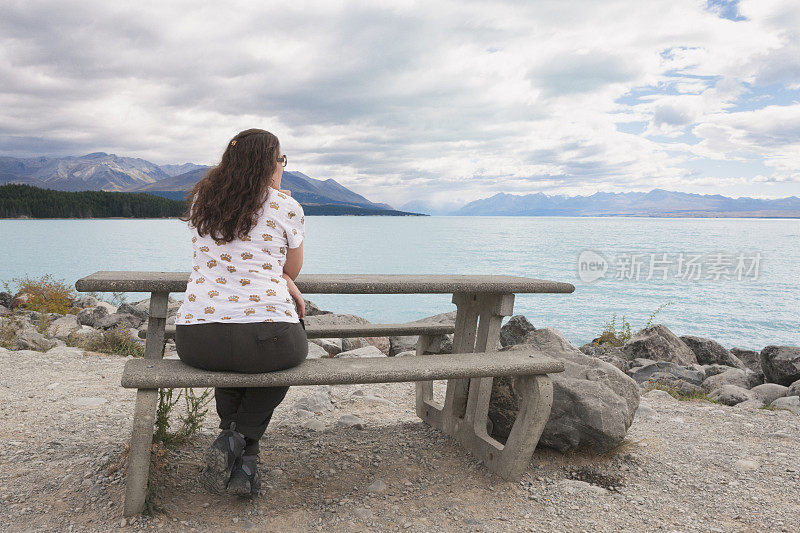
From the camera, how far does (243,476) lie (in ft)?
11.2

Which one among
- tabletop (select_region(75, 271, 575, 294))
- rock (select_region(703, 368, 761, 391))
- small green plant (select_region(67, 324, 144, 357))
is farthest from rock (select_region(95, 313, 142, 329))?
rock (select_region(703, 368, 761, 391))

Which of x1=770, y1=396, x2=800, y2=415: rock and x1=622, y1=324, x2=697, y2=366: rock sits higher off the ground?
x1=770, y1=396, x2=800, y2=415: rock

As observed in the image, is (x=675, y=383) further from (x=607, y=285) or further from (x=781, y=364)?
(x=607, y=285)

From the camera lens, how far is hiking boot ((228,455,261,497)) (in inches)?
134

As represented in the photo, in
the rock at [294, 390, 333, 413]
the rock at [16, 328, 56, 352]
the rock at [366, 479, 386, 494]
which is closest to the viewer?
the rock at [366, 479, 386, 494]

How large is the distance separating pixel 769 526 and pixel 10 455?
4678mm

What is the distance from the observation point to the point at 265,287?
3.17 metres

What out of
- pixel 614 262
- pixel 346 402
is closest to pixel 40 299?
pixel 346 402

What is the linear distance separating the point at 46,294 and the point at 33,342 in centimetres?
539

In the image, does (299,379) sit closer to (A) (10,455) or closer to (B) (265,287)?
(B) (265,287)

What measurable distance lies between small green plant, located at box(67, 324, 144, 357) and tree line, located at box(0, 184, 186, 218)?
8165 cm

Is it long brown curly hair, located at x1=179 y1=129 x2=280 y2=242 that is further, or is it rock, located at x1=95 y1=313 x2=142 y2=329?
rock, located at x1=95 y1=313 x2=142 y2=329

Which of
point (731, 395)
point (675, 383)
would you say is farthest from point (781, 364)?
point (731, 395)

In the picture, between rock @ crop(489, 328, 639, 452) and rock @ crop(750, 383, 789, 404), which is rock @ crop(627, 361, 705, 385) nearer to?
rock @ crop(750, 383, 789, 404)
